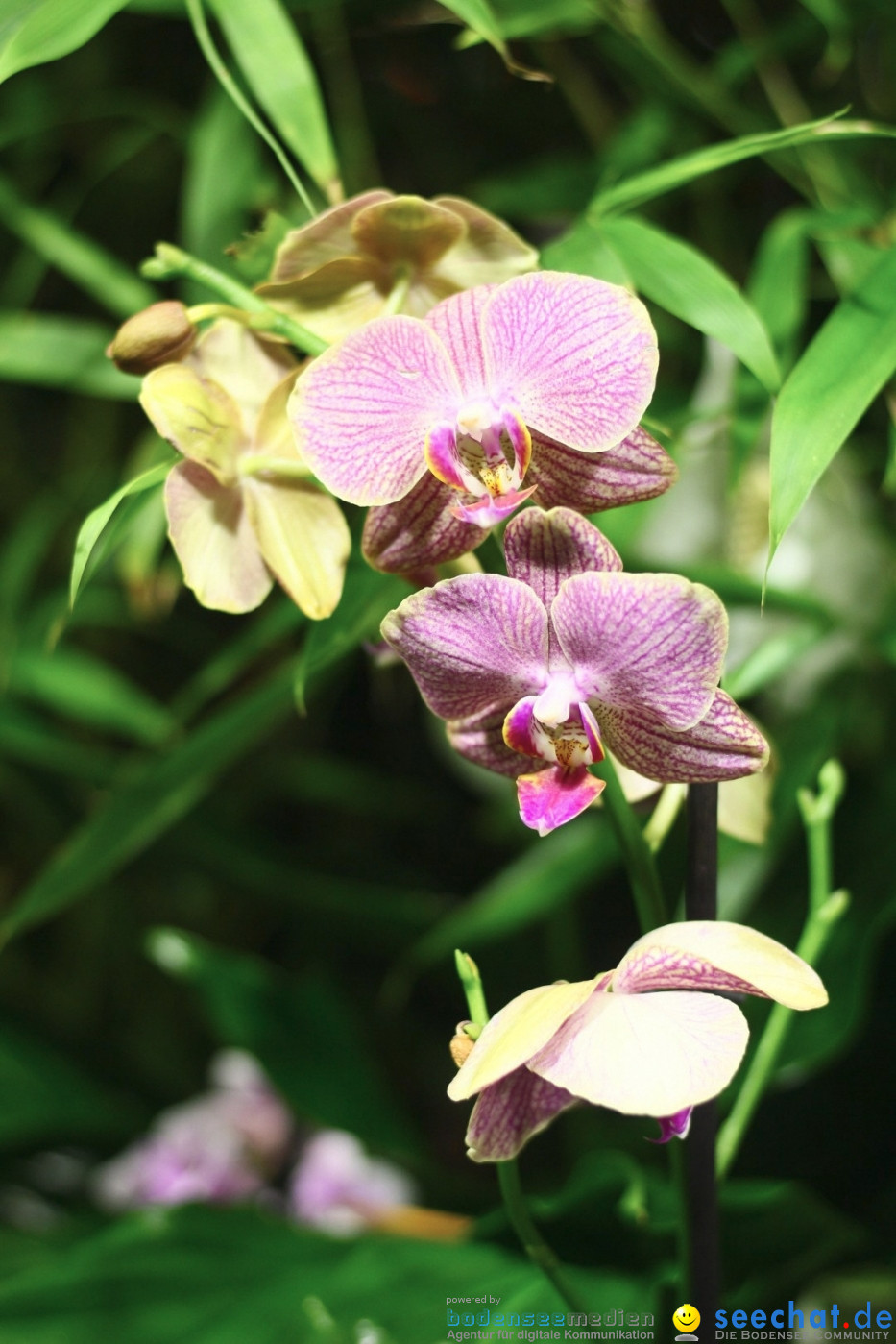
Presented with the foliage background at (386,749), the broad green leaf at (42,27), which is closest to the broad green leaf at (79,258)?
the foliage background at (386,749)

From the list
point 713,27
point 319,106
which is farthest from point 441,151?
point 319,106

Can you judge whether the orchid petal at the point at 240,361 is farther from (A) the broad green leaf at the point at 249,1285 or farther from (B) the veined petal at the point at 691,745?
(A) the broad green leaf at the point at 249,1285

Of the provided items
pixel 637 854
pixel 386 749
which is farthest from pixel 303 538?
pixel 386 749

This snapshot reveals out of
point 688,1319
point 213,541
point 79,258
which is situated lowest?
point 688,1319

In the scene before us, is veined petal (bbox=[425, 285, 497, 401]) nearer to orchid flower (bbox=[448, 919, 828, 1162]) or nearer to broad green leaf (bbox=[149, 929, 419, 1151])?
orchid flower (bbox=[448, 919, 828, 1162])

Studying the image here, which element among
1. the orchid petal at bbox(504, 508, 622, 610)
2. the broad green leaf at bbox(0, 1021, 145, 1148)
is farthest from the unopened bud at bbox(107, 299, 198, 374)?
the broad green leaf at bbox(0, 1021, 145, 1148)

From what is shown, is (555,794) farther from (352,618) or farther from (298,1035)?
(298,1035)
